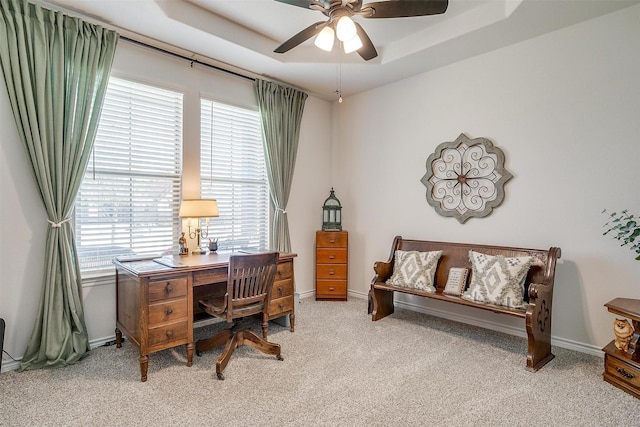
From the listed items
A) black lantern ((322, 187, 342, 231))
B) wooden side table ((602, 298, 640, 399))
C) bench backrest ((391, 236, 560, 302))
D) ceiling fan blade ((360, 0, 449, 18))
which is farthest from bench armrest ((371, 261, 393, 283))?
ceiling fan blade ((360, 0, 449, 18))

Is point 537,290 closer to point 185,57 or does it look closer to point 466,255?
point 466,255

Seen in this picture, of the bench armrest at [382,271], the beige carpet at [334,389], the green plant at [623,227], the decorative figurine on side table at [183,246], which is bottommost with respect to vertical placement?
the beige carpet at [334,389]

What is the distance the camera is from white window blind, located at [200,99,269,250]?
3.78 metres

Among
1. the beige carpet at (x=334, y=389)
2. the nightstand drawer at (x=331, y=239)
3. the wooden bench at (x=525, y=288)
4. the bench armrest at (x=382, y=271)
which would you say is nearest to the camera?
the beige carpet at (x=334, y=389)

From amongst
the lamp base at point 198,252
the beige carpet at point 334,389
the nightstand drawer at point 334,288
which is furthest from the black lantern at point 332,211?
the beige carpet at point 334,389

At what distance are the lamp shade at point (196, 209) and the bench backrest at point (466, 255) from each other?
207cm

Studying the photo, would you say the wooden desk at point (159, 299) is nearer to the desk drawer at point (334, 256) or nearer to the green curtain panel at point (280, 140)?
the green curtain panel at point (280, 140)

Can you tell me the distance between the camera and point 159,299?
254 cm

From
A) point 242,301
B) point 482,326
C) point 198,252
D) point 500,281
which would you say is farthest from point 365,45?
point 482,326

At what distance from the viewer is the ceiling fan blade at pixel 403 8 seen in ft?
6.70

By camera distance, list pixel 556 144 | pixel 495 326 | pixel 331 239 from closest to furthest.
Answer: pixel 556 144 < pixel 495 326 < pixel 331 239

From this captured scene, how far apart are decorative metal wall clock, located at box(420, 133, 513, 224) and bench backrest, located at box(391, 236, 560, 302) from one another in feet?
1.14

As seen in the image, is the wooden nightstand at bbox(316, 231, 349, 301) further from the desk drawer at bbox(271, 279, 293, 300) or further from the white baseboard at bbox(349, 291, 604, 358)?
the desk drawer at bbox(271, 279, 293, 300)

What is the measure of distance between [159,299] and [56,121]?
62.4 inches
